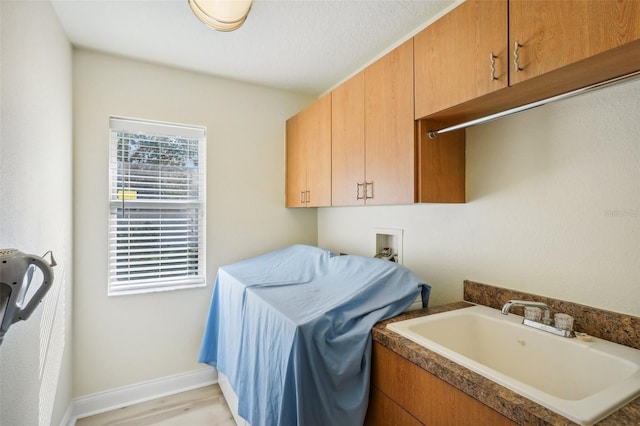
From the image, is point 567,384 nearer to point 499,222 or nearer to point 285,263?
point 499,222

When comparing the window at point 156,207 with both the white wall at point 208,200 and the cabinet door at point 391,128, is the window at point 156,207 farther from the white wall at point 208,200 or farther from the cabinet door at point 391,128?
the cabinet door at point 391,128

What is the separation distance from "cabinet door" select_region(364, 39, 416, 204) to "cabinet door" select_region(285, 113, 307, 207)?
0.91m

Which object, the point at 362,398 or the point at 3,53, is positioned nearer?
the point at 3,53

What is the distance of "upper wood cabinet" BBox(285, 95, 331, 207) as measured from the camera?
234 cm

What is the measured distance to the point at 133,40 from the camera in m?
2.14

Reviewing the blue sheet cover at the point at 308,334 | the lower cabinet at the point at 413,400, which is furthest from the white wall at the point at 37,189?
the lower cabinet at the point at 413,400

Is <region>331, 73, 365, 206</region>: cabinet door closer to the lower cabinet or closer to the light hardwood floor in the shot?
the lower cabinet

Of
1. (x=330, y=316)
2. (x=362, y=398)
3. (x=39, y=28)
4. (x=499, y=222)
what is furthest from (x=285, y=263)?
(x=39, y=28)

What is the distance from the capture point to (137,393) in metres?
2.40

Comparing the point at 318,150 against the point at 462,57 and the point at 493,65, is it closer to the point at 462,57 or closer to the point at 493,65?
the point at 462,57

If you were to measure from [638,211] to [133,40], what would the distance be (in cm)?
282

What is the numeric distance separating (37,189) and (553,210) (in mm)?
2341

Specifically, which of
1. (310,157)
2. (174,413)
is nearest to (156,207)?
(310,157)

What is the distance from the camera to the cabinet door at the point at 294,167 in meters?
2.71
